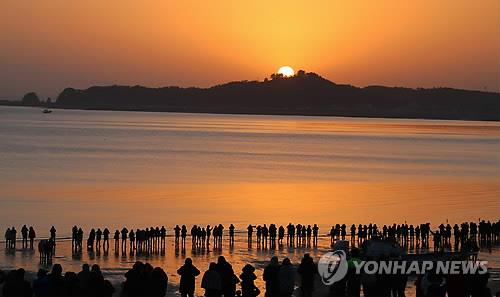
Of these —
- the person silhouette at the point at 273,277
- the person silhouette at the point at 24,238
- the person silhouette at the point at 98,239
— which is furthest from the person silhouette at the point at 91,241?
the person silhouette at the point at 273,277

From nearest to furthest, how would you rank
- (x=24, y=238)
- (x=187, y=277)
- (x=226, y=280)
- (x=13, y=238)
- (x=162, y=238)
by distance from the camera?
(x=226, y=280) < (x=187, y=277) < (x=13, y=238) < (x=24, y=238) < (x=162, y=238)

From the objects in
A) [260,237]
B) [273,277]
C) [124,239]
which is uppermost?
[273,277]

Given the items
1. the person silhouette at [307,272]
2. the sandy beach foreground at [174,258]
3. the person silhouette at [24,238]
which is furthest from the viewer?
the person silhouette at [24,238]

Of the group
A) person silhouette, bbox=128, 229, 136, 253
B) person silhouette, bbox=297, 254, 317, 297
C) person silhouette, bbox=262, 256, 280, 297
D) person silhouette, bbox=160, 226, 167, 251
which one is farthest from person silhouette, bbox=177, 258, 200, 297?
person silhouette, bbox=160, 226, 167, 251

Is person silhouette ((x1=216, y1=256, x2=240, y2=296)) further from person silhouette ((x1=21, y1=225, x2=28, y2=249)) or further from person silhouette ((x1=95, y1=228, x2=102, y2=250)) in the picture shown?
person silhouette ((x1=21, y1=225, x2=28, y2=249))

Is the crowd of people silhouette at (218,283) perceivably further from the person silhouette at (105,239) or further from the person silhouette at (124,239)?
the person silhouette at (105,239)

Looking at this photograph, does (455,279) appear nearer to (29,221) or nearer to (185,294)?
(185,294)

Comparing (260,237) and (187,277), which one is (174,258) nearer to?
(260,237)

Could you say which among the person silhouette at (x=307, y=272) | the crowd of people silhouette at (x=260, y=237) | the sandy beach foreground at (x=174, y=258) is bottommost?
the sandy beach foreground at (x=174, y=258)

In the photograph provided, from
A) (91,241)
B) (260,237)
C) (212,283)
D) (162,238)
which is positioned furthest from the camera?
(260,237)

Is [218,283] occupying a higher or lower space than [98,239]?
higher

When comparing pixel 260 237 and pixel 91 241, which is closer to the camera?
pixel 91 241

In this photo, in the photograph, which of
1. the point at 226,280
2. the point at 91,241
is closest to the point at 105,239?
the point at 91,241

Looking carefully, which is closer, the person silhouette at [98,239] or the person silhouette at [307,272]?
the person silhouette at [307,272]
